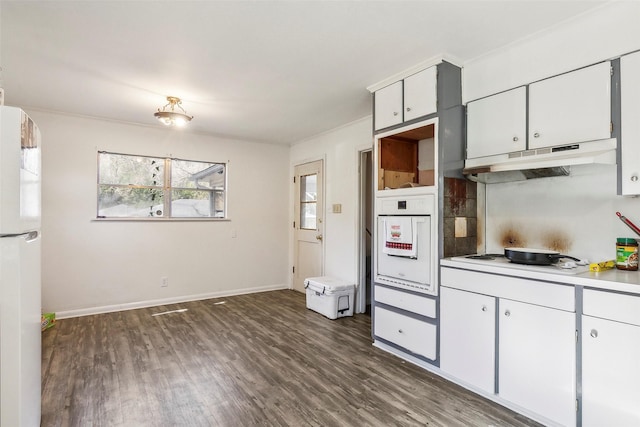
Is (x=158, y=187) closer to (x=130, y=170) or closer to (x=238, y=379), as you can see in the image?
(x=130, y=170)

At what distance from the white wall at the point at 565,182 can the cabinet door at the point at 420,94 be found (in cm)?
32

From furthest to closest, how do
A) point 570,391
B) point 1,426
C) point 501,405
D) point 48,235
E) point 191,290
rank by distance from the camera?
point 191,290
point 48,235
point 501,405
point 570,391
point 1,426

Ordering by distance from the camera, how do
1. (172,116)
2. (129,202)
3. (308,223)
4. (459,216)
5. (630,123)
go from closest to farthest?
(630,123), (459,216), (172,116), (129,202), (308,223)

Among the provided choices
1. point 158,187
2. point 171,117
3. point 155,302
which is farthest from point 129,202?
point 171,117

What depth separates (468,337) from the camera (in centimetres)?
233

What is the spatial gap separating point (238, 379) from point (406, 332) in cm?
141

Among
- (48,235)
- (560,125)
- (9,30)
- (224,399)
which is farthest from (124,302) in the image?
(560,125)

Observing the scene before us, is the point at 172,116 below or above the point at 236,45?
below

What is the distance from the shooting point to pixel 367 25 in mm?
2146

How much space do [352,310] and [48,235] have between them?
3.76 meters

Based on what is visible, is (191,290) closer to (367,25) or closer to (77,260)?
(77,260)

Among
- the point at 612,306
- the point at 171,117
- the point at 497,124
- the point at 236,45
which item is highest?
the point at 236,45

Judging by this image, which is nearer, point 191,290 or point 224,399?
point 224,399

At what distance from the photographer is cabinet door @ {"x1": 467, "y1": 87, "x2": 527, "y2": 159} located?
234 centimetres
